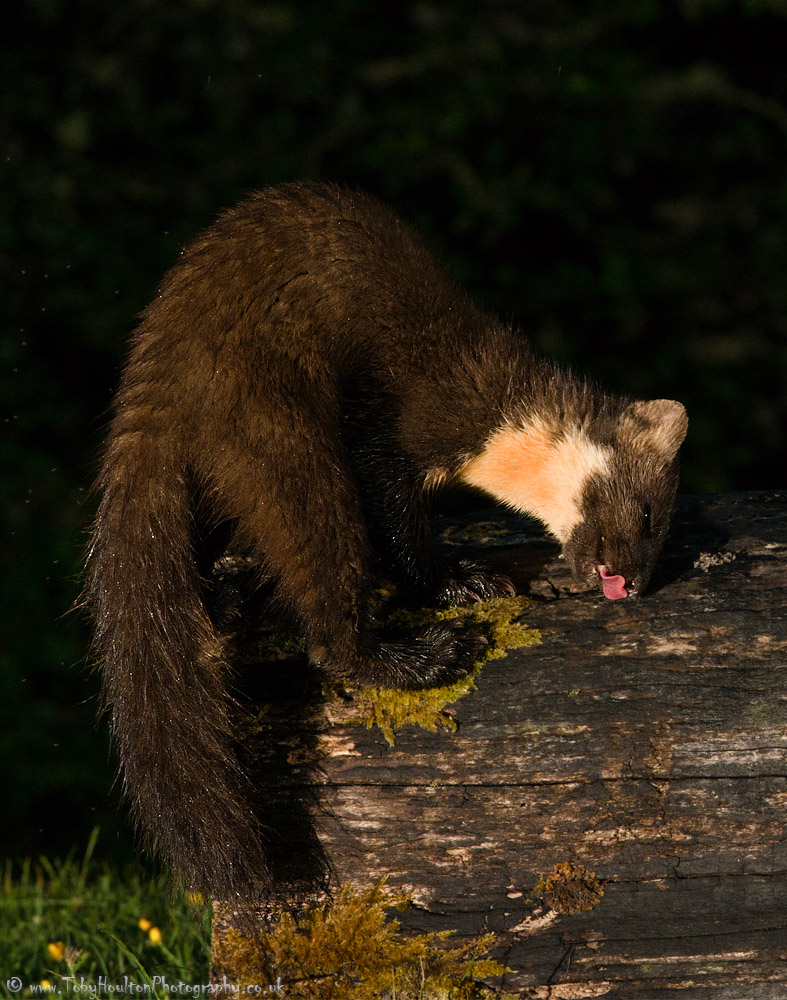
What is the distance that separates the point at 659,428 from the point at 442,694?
3.76ft

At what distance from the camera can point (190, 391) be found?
298cm

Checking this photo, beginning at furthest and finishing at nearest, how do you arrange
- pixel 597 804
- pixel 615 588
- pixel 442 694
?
pixel 615 588
pixel 442 694
pixel 597 804

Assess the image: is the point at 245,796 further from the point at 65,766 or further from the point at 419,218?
the point at 419,218

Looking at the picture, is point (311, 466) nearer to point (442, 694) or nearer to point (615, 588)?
point (442, 694)

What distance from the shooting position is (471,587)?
3.42 metres

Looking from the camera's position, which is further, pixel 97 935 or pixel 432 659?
pixel 97 935

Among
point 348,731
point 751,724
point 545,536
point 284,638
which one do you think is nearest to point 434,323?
point 545,536

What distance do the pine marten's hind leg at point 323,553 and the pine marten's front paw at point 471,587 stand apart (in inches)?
10.1

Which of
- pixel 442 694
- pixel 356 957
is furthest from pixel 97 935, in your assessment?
pixel 442 694

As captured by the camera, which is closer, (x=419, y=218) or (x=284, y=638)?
(x=284, y=638)

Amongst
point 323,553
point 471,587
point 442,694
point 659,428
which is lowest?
point 442,694

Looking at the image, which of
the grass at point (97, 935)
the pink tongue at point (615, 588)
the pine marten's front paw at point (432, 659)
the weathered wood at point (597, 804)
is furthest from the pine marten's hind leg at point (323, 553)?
the grass at point (97, 935)

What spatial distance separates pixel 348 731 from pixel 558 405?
1271 millimetres

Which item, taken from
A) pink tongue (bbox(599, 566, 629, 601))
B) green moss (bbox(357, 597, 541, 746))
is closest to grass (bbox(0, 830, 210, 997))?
green moss (bbox(357, 597, 541, 746))
